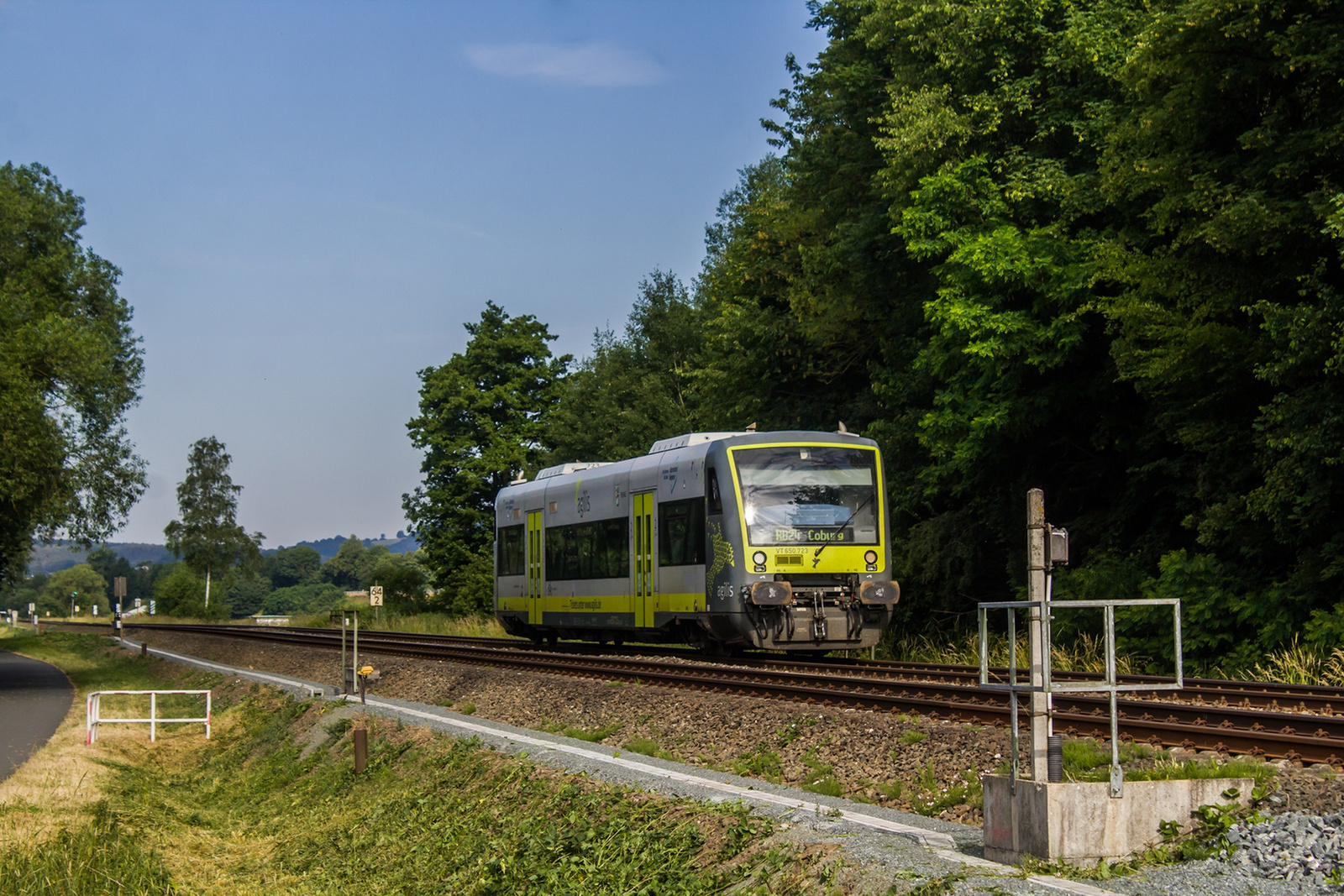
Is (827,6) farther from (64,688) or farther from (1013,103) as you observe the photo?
(64,688)

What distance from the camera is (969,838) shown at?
8547mm

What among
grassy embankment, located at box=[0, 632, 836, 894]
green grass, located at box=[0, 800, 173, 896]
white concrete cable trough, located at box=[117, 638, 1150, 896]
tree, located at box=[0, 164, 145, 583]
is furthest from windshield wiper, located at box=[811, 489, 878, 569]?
tree, located at box=[0, 164, 145, 583]

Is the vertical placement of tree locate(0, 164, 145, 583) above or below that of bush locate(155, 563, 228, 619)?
above

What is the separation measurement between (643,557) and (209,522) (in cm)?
7990

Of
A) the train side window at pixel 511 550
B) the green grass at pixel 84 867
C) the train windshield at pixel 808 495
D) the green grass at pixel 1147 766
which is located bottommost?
the green grass at pixel 84 867

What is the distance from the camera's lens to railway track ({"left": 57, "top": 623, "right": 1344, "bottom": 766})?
10.1 meters

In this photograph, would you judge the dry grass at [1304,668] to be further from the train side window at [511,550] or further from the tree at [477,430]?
the tree at [477,430]

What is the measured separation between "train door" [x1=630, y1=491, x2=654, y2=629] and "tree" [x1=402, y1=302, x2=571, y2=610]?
3526 centimetres

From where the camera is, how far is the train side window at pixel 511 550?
29.2 m

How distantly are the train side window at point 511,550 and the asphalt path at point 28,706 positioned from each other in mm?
9442

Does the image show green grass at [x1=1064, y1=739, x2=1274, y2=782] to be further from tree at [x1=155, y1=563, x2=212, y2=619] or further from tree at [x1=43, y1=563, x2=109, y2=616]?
tree at [x1=43, y1=563, x2=109, y2=616]

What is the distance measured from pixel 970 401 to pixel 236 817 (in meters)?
15.2

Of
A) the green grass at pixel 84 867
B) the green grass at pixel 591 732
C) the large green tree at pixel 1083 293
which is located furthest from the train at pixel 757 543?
the green grass at pixel 84 867

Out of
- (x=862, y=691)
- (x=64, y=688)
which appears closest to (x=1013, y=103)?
(x=862, y=691)
